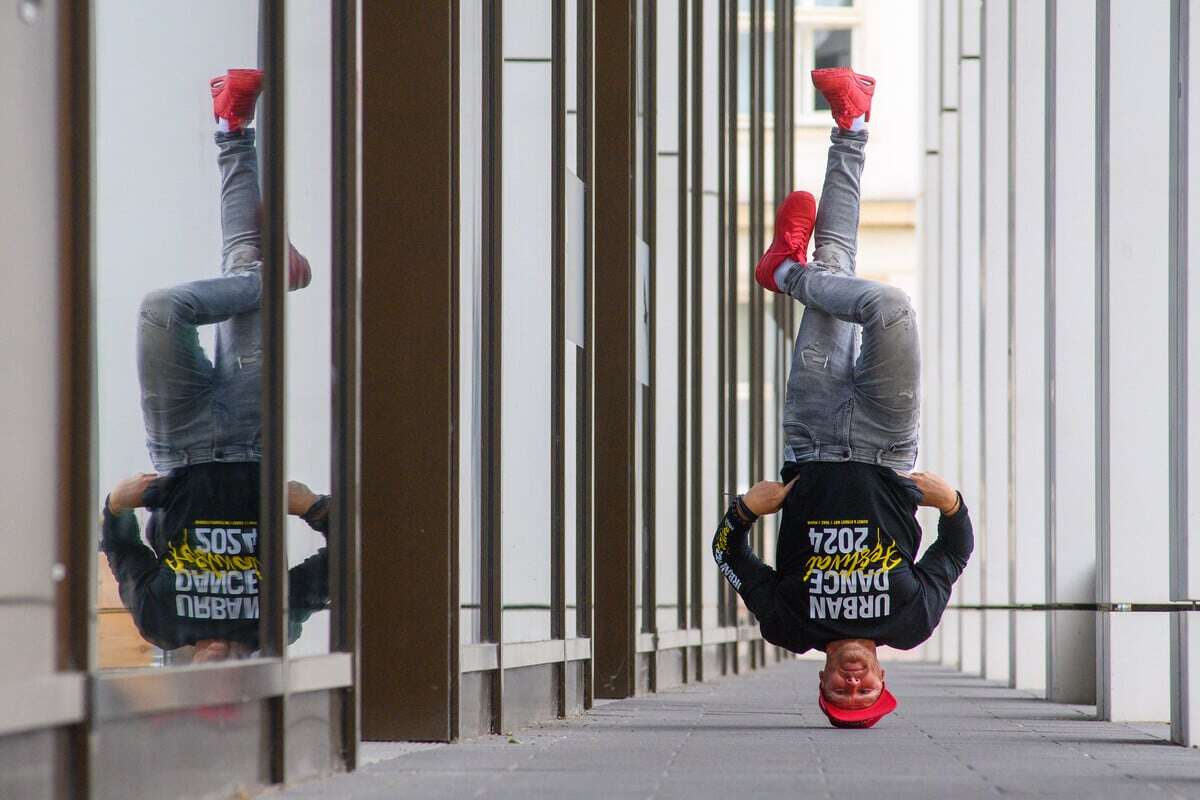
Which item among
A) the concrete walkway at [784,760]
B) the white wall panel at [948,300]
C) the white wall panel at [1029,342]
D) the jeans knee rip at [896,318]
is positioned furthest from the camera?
the white wall panel at [948,300]

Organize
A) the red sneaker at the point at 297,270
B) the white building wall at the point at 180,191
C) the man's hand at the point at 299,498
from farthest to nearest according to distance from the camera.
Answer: the red sneaker at the point at 297,270 → the man's hand at the point at 299,498 → the white building wall at the point at 180,191

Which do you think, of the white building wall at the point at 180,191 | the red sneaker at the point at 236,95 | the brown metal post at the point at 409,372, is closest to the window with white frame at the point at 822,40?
the brown metal post at the point at 409,372

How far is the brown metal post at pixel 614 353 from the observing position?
11.4m

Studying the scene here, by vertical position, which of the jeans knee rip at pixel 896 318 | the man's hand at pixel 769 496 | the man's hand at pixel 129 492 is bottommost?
the man's hand at pixel 769 496

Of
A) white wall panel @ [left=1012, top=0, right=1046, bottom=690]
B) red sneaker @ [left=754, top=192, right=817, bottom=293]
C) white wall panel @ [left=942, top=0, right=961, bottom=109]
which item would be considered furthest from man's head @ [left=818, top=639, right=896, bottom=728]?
white wall panel @ [left=942, top=0, right=961, bottom=109]

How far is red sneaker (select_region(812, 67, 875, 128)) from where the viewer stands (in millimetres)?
9359

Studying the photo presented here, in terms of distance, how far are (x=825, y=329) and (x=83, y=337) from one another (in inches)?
218

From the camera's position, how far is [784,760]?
268 inches

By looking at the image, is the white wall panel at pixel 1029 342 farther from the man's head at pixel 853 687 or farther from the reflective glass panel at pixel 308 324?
the reflective glass panel at pixel 308 324

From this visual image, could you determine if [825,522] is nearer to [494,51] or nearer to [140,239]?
[494,51]

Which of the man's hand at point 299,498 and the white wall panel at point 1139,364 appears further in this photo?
the white wall panel at point 1139,364

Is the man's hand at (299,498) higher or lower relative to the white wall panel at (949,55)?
lower

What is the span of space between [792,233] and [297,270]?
3.91 m

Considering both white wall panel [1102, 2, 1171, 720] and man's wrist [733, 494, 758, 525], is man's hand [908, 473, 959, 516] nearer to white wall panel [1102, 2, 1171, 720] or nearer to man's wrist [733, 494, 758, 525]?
man's wrist [733, 494, 758, 525]
